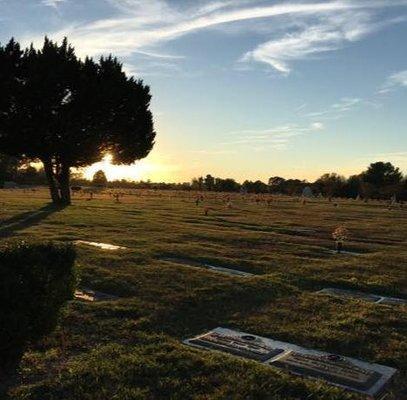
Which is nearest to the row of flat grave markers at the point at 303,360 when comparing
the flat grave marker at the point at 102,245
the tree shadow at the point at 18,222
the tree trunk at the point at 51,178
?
the flat grave marker at the point at 102,245

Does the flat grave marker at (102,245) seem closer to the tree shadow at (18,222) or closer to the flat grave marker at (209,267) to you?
the flat grave marker at (209,267)

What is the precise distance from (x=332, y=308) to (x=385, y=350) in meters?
2.34

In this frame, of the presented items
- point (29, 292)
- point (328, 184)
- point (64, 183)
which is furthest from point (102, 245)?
point (328, 184)

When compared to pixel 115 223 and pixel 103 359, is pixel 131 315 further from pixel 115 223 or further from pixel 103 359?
pixel 115 223

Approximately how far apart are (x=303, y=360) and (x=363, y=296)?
15.4ft

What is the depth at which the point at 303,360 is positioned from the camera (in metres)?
6.89

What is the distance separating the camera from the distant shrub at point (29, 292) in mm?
6039

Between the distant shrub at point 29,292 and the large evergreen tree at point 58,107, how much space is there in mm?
29575

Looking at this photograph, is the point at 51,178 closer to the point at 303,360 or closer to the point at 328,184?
the point at 303,360

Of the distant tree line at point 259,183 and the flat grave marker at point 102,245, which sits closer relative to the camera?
the flat grave marker at point 102,245

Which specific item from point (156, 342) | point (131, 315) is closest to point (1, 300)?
point (156, 342)

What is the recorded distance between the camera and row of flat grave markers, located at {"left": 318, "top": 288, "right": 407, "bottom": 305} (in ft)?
35.4

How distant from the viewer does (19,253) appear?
673 cm

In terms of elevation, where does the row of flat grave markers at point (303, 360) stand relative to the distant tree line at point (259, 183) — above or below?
below
